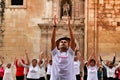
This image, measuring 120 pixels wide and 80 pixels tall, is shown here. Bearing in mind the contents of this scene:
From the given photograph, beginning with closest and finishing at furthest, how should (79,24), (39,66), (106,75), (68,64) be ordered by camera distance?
(68,64) < (39,66) < (106,75) < (79,24)

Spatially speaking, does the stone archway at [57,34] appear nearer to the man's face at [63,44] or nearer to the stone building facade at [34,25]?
the stone building facade at [34,25]

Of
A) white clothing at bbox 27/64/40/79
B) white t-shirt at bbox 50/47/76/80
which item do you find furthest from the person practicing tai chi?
white clothing at bbox 27/64/40/79

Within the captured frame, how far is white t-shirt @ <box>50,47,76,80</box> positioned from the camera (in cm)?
648

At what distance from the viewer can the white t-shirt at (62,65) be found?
6.48 metres

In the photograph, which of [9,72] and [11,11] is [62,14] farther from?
[9,72]

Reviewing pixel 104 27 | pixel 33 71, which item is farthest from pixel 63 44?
pixel 104 27

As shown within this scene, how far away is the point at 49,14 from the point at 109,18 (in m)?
4.91

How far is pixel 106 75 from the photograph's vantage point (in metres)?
13.9

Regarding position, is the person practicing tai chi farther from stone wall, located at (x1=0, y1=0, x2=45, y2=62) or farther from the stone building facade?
stone wall, located at (x1=0, y1=0, x2=45, y2=62)

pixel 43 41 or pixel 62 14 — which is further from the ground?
pixel 62 14

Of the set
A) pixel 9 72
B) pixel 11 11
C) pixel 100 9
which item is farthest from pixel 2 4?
pixel 9 72

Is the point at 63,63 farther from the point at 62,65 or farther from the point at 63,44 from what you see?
the point at 63,44

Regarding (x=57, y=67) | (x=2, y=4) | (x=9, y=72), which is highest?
(x=2, y=4)

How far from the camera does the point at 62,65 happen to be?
650 cm
